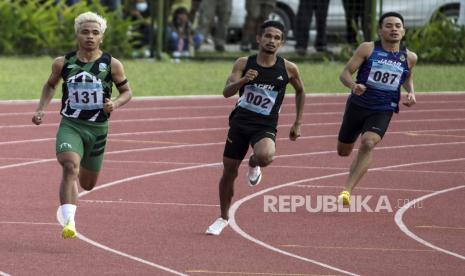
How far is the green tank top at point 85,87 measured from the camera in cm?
1075

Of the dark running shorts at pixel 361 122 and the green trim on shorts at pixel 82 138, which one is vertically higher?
the green trim on shorts at pixel 82 138

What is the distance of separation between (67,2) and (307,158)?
1355 centimetres

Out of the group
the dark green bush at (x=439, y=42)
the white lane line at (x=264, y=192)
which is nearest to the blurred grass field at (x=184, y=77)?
the dark green bush at (x=439, y=42)

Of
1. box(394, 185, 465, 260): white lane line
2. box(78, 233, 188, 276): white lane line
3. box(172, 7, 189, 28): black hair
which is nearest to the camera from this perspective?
box(78, 233, 188, 276): white lane line

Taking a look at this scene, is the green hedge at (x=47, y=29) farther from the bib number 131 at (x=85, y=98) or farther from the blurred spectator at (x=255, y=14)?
the bib number 131 at (x=85, y=98)

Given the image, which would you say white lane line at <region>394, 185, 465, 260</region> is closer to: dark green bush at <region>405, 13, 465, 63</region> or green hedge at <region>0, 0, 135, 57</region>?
dark green bush at <region>405, 13, 465, 63</region>

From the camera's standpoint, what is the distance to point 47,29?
2744 centimetres

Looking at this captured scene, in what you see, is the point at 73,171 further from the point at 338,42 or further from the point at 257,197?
the point at 338,42

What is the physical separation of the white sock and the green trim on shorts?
404 millimetres

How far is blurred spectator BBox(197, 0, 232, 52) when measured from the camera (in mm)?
28859

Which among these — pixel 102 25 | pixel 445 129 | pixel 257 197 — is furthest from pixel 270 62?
pixel 445 129

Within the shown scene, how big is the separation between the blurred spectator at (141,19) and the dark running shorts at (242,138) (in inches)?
682

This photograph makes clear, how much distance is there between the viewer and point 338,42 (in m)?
28.7

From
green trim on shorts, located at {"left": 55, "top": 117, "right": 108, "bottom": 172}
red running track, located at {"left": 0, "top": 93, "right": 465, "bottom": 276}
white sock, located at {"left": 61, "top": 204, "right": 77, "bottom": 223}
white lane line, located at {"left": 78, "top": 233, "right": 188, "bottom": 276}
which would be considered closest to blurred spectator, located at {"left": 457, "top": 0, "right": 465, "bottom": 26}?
red running track, located at {"left": 0, "top": 93, "right": 465, "bottom": 276}
